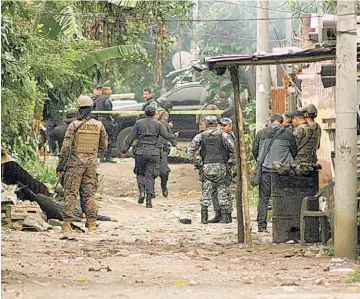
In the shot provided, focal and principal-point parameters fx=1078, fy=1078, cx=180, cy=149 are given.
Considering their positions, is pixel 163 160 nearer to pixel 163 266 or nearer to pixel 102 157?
pixel 102 157

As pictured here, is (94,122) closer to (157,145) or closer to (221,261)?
(221,261)

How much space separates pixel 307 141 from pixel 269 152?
685mm

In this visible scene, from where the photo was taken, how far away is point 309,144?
53.3 feet

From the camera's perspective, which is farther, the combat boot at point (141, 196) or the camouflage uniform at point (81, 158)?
the combat boot at point (141, 196)

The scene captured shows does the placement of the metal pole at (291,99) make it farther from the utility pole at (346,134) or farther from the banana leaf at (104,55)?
the utility pole at (346,134)

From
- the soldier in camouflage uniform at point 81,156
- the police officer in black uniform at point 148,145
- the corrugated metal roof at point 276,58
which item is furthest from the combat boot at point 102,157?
the corrugated metal roof at point 276,58

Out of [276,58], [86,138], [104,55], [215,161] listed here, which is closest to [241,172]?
[276,58]

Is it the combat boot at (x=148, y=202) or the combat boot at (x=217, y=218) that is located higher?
the combat boot at (x=148, y=202)

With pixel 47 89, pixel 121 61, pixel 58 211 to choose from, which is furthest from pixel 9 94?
pixel 121 61

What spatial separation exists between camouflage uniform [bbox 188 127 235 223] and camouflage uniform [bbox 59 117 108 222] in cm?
272

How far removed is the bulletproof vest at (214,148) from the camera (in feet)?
58.6

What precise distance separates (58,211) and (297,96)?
33.5 feet

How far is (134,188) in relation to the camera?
82.6 feet

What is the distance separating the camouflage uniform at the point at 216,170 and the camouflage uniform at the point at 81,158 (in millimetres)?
2715
